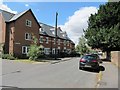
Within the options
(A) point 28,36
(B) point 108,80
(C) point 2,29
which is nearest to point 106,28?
(A) point 28,36

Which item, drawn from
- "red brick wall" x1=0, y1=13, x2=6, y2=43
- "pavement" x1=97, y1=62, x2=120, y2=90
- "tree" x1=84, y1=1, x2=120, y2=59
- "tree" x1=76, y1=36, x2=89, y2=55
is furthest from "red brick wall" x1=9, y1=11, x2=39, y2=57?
"tree" x1=76, y1=36, x2=89, y2=55

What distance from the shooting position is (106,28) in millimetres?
37000

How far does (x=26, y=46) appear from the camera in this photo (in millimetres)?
40094

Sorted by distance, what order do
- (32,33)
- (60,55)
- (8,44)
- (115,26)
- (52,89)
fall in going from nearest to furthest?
(52,89) < (115,26) < (8,44) < (32,33) < (60,55)

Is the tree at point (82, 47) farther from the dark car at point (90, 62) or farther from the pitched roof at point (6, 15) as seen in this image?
the dark car at point (90, 62)

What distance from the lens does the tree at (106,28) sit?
116 feet

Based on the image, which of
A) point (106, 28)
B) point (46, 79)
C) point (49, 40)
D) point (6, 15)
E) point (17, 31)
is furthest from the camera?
point (49, 40)

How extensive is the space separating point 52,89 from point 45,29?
47356mm

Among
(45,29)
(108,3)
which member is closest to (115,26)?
(108,3)

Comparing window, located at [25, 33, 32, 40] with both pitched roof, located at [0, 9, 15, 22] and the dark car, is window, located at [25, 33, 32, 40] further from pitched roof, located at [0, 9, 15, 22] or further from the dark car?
the dark car

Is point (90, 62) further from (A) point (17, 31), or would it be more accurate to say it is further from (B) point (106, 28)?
(A) point (17, 31)

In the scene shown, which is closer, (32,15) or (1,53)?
(1,53)

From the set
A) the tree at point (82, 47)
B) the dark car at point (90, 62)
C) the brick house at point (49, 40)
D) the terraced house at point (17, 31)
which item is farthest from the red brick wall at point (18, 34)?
the tree at point (82, 47)

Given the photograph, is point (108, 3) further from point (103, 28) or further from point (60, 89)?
point (60, 89)
